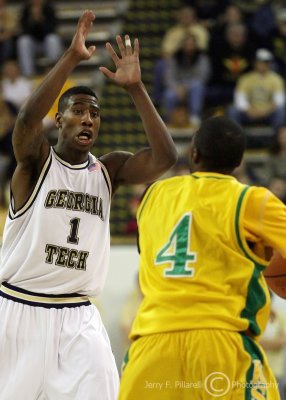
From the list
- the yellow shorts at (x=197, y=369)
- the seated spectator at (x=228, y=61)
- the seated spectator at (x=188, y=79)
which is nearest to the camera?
the yellow shorts at (x=197, y=369)

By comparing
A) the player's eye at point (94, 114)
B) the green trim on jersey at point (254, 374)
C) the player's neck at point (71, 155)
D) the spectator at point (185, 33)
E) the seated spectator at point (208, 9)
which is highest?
the seated spectator at point (208, 9)

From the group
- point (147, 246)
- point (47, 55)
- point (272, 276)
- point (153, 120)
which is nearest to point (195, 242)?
point (147, 246)

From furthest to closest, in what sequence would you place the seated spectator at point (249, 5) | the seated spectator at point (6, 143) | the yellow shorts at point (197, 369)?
the seated spectator at point (249, 5)
the seated spectator at point (6, 143)
the yellow shorts at point (197, 369)

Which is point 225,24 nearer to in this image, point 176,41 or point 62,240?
point 176,41

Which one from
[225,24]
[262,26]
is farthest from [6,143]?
[262,26]

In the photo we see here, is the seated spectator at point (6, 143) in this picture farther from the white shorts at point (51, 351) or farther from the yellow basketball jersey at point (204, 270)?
the yellow basketball jersey at point (204, 270)

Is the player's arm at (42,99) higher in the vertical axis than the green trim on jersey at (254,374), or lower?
higher

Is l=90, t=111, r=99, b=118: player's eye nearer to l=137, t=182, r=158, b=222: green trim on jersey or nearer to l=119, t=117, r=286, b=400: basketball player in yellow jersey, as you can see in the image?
l=137, t=182, r=158, b=222: green trim on jersey

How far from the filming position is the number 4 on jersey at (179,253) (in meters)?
4.52

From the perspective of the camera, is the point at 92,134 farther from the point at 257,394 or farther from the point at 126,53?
the point at 257,394

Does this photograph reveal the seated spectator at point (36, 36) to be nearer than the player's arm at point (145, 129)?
No

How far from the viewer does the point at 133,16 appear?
15.5 m

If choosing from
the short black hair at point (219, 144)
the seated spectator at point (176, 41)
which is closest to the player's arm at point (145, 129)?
the short black hair at point (219, 144)

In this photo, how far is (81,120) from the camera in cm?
550
